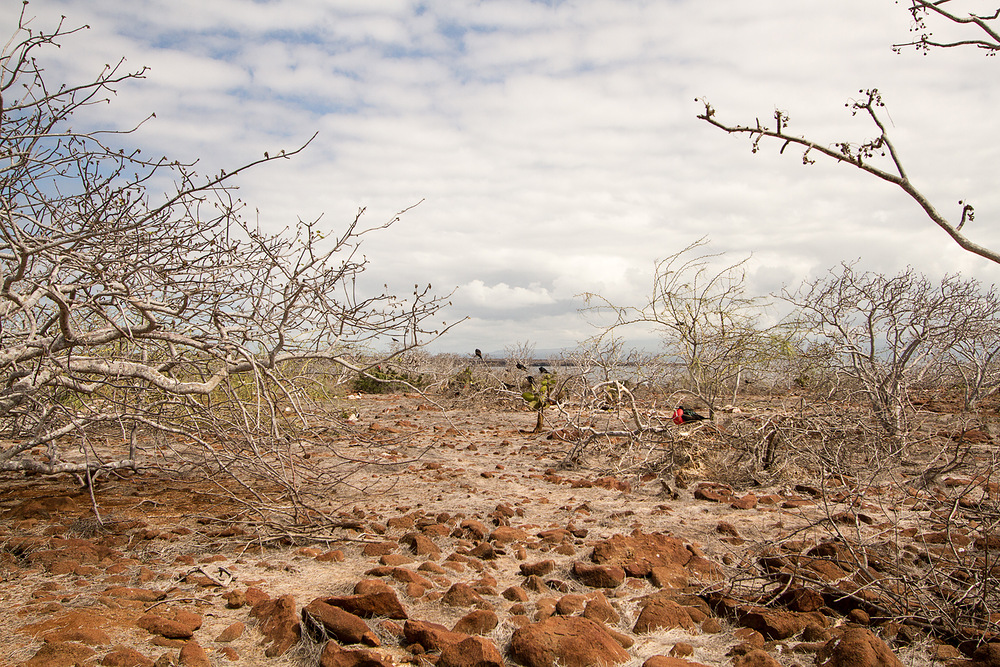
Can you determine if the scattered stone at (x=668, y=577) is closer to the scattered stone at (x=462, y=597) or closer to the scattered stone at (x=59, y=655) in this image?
the scattered stone at (x=462, y=597)

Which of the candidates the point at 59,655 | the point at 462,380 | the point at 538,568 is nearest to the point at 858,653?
the point at 538,568

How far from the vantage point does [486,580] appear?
3596mm

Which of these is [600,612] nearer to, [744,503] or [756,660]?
[756,660]

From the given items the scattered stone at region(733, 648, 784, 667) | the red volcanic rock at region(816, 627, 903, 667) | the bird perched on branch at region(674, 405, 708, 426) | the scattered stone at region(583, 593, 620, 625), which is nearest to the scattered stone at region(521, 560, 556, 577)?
the scattered stone at region(583, 593, 620, 625)

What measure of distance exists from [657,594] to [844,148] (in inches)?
93.2

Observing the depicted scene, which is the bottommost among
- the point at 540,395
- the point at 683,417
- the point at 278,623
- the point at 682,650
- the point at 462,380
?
the point at 682,650

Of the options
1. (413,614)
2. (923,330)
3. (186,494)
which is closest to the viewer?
(413,614)

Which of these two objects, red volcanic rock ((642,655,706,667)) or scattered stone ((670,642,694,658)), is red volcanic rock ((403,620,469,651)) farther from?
scattered stone ((670,642,694,658))

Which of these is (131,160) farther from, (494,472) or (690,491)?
(690,491)

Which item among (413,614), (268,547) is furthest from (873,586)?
(268,547)

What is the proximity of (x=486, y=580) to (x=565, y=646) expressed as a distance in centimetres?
94

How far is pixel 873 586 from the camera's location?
298cm

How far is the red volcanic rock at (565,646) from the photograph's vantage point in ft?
8.80

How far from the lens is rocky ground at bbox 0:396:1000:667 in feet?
8.91
